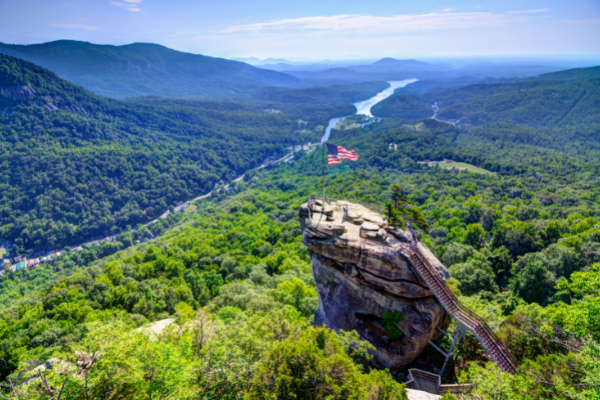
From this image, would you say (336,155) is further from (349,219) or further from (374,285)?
(374,285)

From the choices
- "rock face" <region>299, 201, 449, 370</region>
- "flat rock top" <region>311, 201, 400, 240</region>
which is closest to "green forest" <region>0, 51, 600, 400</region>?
"rock face" <region>299, 201, 449, 370</region>

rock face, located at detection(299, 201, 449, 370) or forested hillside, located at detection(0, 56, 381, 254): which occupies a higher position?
rock face, located at detection(299, 201, 449, 370)

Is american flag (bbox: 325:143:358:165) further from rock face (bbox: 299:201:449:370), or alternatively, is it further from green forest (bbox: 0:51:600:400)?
green forest (bbox: 0:51:600:400)

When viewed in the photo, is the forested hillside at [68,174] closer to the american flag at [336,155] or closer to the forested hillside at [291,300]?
the forested hillside at [291,300]

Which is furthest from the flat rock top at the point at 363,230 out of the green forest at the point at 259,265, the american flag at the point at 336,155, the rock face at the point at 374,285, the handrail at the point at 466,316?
the green forest at the point at 259,265

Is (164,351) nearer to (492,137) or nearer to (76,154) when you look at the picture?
(76,154)

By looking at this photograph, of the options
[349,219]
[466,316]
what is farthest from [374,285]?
[466,316]
